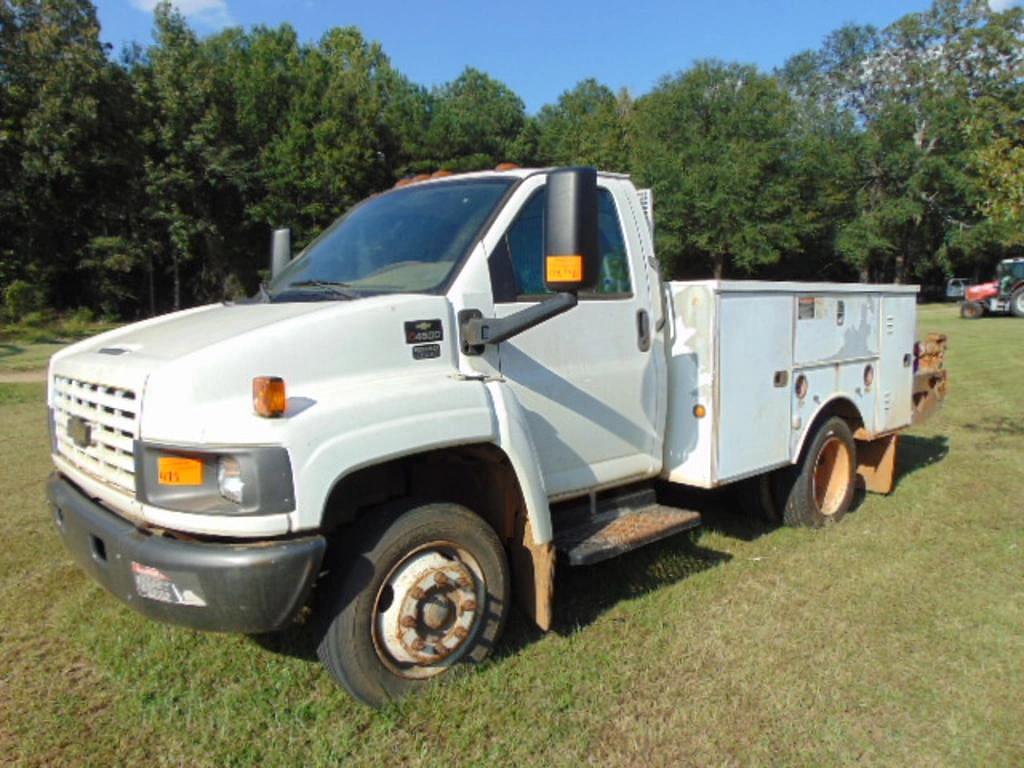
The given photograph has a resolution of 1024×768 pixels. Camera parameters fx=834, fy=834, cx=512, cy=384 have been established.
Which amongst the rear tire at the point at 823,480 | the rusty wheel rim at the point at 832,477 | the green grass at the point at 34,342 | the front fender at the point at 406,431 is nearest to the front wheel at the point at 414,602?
the front fender at the point at 406,431

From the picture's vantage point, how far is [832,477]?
6.00 metres

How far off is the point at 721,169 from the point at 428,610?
152 ft

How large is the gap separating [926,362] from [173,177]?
34.3 meters

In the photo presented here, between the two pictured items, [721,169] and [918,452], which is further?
[721,169]

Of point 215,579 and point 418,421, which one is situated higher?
point 418,421

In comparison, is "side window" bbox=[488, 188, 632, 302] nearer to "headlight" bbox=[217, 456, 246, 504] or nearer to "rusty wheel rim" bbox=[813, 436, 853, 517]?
"headlight" bbox=[217, 456, 246, 504]

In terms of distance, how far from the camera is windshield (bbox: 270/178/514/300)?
3.69 metres

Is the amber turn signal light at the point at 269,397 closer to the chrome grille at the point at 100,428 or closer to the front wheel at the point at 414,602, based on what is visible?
the chrome grille at the point at 100,428

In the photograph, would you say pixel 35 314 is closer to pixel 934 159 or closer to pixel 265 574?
pixel 265 574

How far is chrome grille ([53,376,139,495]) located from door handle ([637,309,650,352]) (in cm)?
244

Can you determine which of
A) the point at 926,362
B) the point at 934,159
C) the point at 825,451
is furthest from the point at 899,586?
the point at 934,159

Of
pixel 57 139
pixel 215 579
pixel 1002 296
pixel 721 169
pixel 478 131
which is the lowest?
pixel 215 579

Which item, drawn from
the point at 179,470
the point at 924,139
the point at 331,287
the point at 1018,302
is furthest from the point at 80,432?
the point at 924,139

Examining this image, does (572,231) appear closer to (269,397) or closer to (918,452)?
(269,397)
